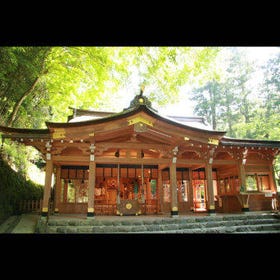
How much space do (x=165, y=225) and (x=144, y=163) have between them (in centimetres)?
262

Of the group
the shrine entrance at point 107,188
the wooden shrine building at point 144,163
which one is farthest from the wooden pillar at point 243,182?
the shrine entrance at point 107,188

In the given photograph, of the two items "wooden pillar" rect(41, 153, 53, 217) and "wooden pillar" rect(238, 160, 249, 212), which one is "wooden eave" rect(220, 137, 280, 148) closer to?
"wooden pillar" rect(238, 160, 249, 212)

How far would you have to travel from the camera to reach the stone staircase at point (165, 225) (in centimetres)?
741

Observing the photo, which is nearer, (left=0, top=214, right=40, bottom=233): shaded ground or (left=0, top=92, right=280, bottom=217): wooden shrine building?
(left=0, top=214, right=40, bottom=233): shaded ground

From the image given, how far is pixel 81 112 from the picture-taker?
13.1 m

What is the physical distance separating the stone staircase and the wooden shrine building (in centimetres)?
74

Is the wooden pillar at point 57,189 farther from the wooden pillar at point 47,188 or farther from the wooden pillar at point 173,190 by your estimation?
the wooden pillar at point 173,190

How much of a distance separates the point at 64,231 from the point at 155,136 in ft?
15.6

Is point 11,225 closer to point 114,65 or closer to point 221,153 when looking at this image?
point 114,65

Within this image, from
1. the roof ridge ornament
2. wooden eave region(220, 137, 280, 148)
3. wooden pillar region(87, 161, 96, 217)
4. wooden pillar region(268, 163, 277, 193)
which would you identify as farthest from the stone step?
the roof ridge ornament

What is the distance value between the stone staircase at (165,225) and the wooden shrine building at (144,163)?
2.44 feet

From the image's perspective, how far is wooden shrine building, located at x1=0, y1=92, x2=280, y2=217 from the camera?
345 inches

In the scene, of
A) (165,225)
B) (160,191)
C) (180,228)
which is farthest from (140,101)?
(160,191)

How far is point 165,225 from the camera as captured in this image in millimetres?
8047
